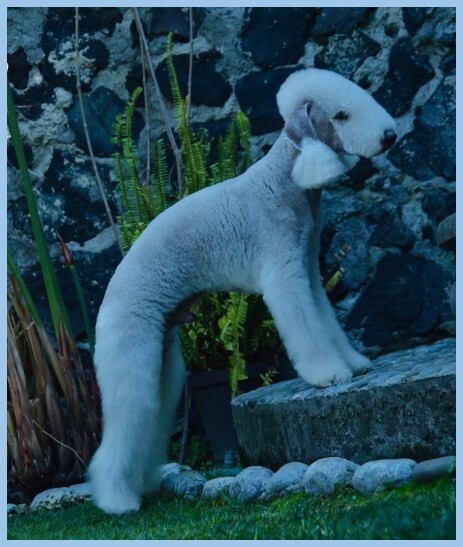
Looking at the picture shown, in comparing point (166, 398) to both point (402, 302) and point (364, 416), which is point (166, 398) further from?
point (402, 302)

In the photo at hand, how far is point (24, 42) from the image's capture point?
17.7 ft

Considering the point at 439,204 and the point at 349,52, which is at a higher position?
the point at 349,52

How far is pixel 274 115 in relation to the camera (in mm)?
5277

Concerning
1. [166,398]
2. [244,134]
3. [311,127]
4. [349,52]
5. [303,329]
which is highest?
[349,52]

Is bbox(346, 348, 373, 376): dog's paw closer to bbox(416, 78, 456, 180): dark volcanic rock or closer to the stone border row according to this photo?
the stone border row

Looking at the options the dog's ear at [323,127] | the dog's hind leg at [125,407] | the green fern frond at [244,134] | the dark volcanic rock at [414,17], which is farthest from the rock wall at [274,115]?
the dog's hind leg at [125,407]

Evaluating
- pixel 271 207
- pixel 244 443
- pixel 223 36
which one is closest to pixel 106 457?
pixel 244 443

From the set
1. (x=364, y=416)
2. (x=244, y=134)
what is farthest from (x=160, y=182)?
(x=364, y=416)

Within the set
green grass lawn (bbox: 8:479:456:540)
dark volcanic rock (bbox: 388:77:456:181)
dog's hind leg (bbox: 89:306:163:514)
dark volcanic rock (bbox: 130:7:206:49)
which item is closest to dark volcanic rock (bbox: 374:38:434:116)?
dark volcanic rock (bbox: 388:77:456:181)

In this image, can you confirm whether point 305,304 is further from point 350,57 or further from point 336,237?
point 350,57

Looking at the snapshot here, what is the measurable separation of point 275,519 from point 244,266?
1.16m

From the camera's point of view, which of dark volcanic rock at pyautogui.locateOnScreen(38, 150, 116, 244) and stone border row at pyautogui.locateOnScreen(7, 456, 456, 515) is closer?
stone border row at pyautogui.locateOnScreen(7, 456, 456, 515)

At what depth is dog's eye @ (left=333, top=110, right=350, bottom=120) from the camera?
3641 millimetres

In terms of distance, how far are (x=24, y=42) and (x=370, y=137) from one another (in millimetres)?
2719
